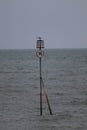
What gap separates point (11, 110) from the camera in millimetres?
34656

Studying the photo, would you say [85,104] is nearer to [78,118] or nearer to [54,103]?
[54,103]

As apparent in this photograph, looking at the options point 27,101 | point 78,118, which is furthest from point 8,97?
point 78,118

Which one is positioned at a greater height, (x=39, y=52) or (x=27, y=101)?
(x=39, y=52)

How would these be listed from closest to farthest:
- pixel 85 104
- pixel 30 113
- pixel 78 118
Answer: pixel 78 118 → pixel 30 113 → pixel 85 104

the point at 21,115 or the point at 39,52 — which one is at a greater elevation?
the point at 39,52

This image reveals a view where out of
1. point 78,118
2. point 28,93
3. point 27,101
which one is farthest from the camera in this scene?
point 28,93

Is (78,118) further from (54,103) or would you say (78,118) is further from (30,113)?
(54,103)

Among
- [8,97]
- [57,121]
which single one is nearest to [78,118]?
[57,121]

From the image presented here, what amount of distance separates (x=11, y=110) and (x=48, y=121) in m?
5.68

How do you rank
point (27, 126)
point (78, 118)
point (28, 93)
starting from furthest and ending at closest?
point (28, 93) < point (78, 118) < point (27, 126)

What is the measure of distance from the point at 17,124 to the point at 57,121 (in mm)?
2812

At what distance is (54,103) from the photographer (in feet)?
128

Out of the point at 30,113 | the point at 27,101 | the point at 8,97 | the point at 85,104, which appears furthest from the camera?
the point at 8,97

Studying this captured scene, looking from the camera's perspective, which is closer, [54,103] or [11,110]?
[11,110]
